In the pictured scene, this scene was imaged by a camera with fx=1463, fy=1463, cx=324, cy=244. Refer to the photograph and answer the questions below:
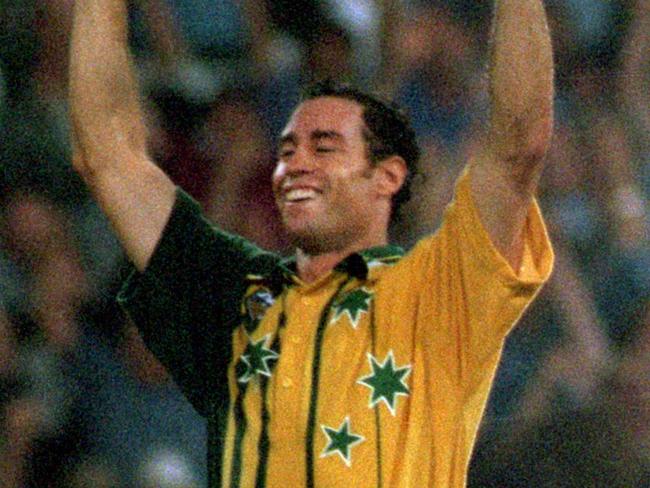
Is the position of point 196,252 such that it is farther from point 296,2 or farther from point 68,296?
point 296,2

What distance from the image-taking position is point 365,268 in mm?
2428

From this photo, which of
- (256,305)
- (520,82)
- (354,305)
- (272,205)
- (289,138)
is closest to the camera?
(520,82)

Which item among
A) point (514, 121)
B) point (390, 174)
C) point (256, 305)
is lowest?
point (256, 305)

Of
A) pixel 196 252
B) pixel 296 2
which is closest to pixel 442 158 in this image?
pixel 296 2

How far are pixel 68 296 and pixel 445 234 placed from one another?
1.72 meters

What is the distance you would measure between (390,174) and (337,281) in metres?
0.30

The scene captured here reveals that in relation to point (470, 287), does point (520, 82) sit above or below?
above

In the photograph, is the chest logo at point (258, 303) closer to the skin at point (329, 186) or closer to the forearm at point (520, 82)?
the skin at point (329, 186)

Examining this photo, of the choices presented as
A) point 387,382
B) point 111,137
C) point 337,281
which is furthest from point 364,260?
point 111,137

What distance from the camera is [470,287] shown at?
2262 mm

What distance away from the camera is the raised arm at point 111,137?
2.52 meters

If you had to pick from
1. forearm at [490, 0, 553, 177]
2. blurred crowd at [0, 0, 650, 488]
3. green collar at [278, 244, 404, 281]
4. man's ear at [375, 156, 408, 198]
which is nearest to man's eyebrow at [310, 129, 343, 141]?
man's ear at [375, 156, 408, 198]

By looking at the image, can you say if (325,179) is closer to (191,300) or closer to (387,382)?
(191,300)

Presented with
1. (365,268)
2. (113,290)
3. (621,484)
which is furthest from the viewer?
(113,290)
